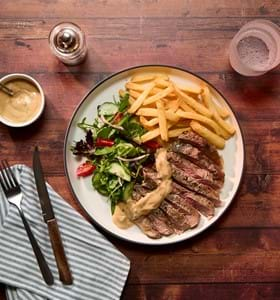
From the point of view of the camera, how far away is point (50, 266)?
222 cm

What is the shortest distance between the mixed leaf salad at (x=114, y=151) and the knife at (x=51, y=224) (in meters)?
0.15

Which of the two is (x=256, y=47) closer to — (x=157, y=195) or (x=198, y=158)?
(x=198, y=158)

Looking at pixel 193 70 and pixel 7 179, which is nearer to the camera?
pixel 7 179

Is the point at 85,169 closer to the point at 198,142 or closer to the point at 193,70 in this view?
the point at 198,142

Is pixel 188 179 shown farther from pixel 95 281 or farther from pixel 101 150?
pixel 95 281

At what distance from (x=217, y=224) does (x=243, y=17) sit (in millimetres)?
837

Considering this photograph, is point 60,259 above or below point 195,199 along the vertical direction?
below

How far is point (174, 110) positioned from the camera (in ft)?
7.27

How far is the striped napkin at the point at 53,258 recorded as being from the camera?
219cm

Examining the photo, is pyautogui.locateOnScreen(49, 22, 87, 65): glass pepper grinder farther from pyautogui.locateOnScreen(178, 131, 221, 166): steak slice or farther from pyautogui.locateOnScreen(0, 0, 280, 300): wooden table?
pyautogui.locateOnScreen(178, 131, 221, 166): steak slice

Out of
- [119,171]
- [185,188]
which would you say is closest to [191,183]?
[185,188]

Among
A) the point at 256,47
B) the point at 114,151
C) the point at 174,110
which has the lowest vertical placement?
the point at 114,151

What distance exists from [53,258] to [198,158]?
2.19ft

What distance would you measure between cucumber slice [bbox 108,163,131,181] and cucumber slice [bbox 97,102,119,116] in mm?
214
